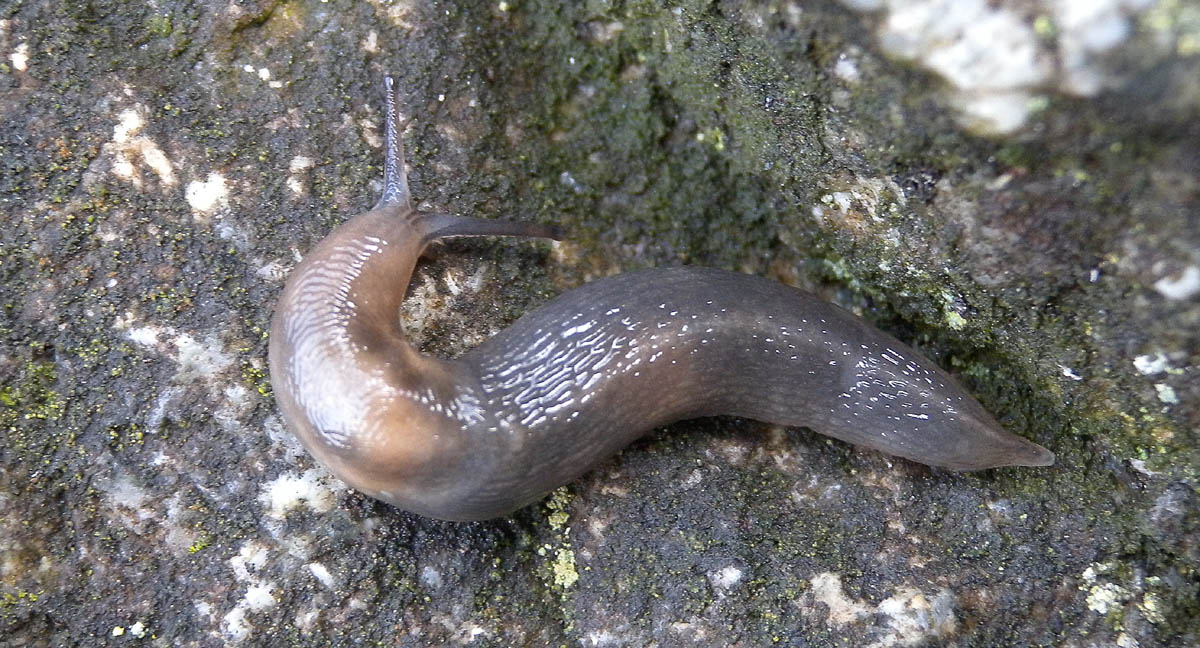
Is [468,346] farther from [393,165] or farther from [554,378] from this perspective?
[393,165]

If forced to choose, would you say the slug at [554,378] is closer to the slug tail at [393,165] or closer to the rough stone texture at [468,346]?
the slug tail at [393,165]

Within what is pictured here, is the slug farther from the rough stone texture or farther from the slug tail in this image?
the rough stone texture

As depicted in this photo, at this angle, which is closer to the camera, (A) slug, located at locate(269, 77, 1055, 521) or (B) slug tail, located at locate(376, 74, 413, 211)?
(A) slug, located at locate(269, 77, 1055, 521)

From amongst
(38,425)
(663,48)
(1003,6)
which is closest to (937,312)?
(1003,6)

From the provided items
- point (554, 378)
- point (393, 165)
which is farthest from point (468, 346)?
point (393, 165)

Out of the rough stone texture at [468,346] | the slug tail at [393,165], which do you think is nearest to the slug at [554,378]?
the slug tail at [393,165]

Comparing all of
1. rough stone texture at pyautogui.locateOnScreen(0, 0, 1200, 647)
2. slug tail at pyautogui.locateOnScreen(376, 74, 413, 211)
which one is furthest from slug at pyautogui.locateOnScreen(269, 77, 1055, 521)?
rough stone texture at pyautogui.locateOnScreen(0, 0, 1200, 647)
